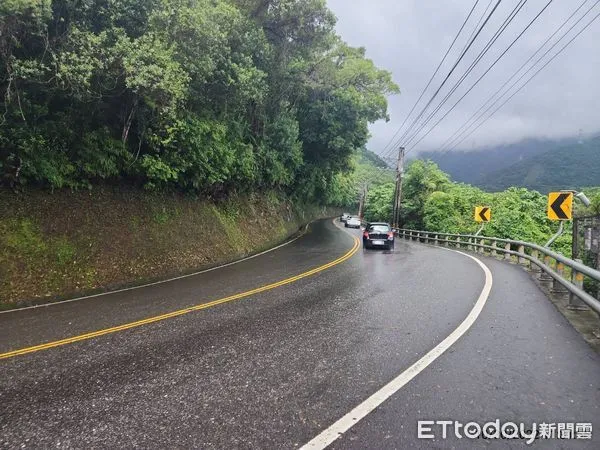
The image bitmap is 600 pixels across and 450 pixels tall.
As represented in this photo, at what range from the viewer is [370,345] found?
536 centimetres

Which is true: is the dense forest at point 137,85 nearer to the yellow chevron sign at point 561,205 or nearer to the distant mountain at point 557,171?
the yellow chevron sign at point 561,205

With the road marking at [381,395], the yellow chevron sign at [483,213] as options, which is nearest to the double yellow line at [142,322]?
the road marking at [381,395]

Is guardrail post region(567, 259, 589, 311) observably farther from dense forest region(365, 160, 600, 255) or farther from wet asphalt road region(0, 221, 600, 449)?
dense forest region(365, 160, 600, 255)

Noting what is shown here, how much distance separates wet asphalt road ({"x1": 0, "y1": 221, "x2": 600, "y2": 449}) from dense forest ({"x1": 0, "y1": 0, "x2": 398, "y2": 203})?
218 inches

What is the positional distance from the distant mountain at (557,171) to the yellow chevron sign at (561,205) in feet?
370

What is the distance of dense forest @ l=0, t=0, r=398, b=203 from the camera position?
9.77 metres

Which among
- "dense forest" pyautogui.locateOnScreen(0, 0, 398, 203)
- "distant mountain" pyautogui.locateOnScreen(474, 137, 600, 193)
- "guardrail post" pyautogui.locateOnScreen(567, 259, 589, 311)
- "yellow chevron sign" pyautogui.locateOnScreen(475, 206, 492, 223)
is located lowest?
"guardrail post" pyautogui.locateOnScreen(567, 259, 589, 311)

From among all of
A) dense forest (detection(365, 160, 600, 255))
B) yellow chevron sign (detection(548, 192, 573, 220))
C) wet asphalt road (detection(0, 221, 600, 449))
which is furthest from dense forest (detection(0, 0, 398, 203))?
dense forest (detection(365, 160, 600, 255))

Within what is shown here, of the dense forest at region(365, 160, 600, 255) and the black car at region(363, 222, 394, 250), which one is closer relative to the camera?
the black car at region(363, 222, 394, 250)

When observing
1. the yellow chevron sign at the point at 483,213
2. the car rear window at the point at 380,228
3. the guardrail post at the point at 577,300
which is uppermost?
the yellow chevron sign at the point at 483,213

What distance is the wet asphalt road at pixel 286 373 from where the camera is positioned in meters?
3.42

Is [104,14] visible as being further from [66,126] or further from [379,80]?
[379,80]

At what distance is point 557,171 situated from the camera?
12738 cm

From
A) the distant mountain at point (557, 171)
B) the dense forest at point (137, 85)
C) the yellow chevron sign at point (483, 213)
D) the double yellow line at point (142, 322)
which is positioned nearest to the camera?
the double yellow line at point (142, 322)
